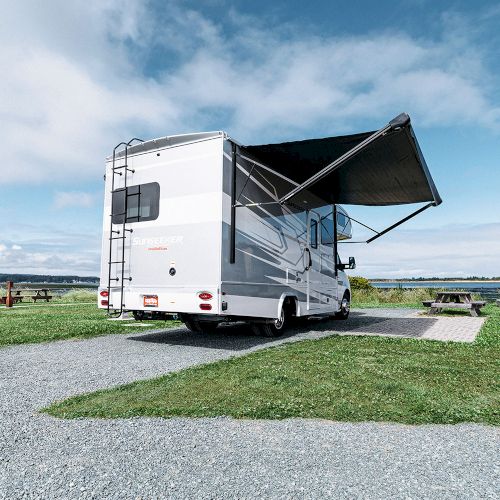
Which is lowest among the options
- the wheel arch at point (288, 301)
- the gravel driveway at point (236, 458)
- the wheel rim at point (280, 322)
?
the gravel driveway at point (236, 458)

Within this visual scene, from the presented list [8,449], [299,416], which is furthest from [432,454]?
[8,449]

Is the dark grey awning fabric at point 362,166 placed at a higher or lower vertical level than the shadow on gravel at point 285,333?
higher

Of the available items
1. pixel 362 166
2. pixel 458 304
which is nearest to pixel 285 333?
pixel 362 166

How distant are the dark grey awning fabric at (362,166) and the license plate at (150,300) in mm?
2901

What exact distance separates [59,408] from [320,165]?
225 inches

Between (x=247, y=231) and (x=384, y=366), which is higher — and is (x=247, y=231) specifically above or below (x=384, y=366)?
above

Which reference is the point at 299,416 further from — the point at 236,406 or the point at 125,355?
the point at 125,355

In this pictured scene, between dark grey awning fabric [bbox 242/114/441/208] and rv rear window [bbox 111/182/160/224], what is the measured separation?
1.83 m

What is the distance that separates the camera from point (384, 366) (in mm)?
5629

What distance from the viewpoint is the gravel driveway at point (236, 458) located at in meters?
2.50

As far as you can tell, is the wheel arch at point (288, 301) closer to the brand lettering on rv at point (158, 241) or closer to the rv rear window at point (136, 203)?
the brand lettering on rv at point (158, 241)

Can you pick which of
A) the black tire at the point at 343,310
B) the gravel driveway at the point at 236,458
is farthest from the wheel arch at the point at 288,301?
the gravel driveway at the point at 236,458

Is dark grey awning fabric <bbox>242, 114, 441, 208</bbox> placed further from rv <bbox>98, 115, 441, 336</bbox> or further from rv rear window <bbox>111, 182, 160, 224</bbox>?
rv rear window <bbox>111, 182, 160, 224</bbox>

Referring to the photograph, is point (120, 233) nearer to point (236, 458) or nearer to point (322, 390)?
point (322, 390)
